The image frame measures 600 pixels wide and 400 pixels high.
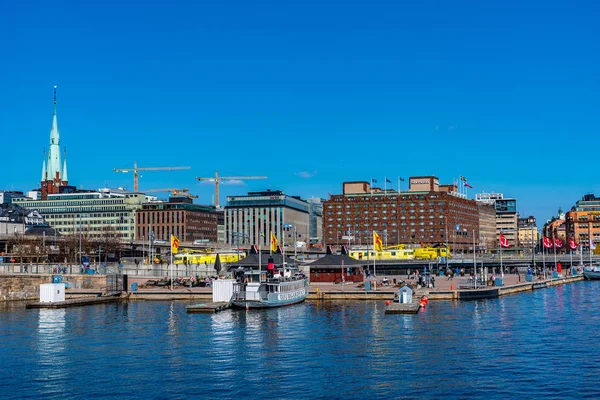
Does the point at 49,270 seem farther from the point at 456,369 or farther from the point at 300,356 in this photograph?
the point at 456,369

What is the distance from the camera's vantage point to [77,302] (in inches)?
3812

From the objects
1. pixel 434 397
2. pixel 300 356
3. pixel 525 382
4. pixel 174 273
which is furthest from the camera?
pixel 174 273

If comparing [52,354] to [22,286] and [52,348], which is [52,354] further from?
[22,286]

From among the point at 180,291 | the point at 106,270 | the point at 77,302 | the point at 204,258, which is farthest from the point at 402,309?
the point at 204,258

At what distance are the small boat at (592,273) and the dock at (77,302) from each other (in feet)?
356

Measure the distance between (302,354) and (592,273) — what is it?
127 meters

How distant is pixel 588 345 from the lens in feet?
196

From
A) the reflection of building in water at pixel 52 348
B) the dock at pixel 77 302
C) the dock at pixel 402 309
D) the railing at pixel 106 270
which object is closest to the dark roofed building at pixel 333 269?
the railing at pixel 106 270

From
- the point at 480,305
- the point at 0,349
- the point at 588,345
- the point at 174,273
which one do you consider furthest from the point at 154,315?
the point at 174,273

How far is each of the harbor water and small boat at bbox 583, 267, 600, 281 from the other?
84980mm

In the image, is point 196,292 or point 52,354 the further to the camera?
point 196,292

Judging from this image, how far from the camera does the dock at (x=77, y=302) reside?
306ft

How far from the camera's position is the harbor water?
1799 inches

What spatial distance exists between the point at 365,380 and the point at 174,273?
93.4m
